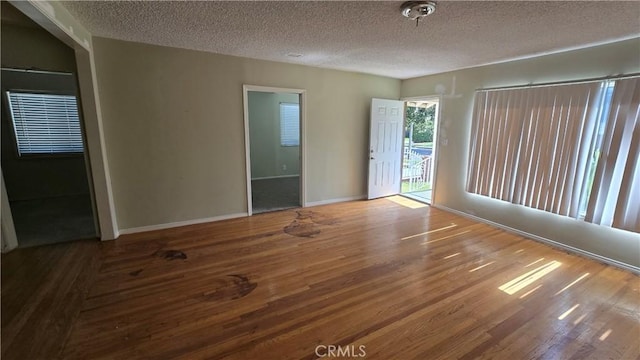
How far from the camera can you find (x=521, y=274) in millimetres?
2707

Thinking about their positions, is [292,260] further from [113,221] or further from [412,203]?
[412,203]

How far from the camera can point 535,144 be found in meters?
3.46

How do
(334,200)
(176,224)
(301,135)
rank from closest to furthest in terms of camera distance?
(176,224) → (301,135) → (334,200)

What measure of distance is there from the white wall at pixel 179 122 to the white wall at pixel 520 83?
203 cm

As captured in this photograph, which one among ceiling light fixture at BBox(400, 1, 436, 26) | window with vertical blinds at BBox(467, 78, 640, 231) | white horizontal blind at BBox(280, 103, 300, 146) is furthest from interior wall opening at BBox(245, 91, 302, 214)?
ceiling light fixture at BBox(400, 1, 436, 26)

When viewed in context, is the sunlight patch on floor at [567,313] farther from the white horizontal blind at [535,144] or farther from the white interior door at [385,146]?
the white interior door at [385,146]

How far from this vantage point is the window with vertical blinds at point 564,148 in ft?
9.00

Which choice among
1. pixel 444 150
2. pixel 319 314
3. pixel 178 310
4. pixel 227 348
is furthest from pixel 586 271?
pixel 178 310

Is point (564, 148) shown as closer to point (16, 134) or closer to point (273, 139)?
point (273, 139)

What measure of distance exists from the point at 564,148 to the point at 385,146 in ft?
8.77

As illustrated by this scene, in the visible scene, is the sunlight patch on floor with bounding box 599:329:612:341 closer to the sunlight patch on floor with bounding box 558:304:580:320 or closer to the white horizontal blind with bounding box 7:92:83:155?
the sunlight patch on floor with bounding box 558:304:580:320

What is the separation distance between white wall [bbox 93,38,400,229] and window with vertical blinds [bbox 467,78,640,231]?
263cm

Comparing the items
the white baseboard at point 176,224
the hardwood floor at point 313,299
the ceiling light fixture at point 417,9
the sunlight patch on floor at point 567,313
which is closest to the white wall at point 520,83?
the hardwood floor at point 313,299

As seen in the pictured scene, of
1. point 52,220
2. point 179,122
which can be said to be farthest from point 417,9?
point 52,220
